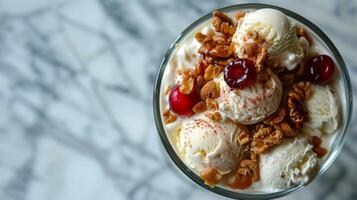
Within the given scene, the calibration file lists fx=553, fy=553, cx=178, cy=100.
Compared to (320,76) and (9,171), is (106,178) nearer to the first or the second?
(9,171)

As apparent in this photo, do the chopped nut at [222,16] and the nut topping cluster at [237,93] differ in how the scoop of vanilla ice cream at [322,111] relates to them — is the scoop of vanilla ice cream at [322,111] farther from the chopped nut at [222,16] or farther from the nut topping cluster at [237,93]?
the chopped nut at [222,16]

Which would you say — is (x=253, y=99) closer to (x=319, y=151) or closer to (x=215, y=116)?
(x=215, y=116)

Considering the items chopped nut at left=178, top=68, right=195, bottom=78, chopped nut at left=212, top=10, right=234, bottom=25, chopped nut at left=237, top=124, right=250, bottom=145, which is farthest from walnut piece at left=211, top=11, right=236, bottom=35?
chopped nut at left=237, top=124, right=250, bottom=145

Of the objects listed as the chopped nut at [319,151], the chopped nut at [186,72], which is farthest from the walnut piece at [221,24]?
the chopped nut at [319,151]

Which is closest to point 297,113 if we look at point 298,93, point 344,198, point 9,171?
point 298,93

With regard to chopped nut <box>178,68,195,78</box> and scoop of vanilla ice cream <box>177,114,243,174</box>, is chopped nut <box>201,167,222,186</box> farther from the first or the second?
chopped nut <box>178,68,195,78</box>

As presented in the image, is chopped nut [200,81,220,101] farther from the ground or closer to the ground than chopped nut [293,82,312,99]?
farther from the ground
